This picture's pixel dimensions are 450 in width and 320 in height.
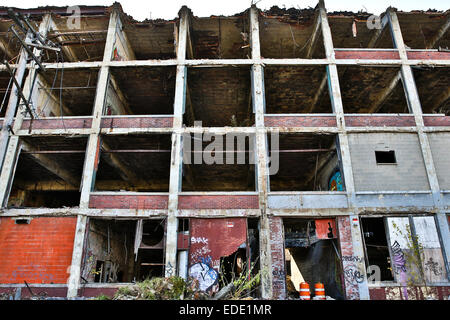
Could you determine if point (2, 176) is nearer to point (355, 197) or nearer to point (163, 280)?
point (163, 280)

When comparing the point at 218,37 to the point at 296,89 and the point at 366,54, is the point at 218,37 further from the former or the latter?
the point at 366,54

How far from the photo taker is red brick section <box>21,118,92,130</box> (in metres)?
13.9

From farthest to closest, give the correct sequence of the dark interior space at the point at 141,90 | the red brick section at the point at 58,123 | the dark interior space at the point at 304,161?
the dark interior space at the point at 141,90, the dark interior space at the point at 304,161, the red brick section at the point at 58,123

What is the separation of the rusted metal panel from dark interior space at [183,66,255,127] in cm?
514

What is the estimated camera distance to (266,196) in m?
12.6

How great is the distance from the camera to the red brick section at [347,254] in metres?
11.2

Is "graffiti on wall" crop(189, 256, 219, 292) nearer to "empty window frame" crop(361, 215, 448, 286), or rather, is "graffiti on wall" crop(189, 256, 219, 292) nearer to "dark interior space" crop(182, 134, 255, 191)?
"dark interior space" crop(182, 134, 255, 191)

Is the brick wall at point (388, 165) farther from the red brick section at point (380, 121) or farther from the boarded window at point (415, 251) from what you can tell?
the boarded window at point (415, 251)

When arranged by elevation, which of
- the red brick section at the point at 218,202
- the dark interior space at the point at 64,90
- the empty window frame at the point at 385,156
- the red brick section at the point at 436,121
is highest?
the dark interior space at the point at 64,90

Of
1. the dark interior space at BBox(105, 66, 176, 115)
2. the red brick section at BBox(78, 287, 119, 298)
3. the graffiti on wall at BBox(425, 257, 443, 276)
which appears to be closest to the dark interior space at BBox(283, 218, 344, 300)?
the graffiti on wall at BBox(425, 257, 443, 276)

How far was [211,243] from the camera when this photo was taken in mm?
12180

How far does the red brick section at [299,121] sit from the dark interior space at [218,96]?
1931 mm

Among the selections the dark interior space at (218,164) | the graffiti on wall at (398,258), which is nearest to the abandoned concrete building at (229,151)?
the graffiti on wall at (398,258)
